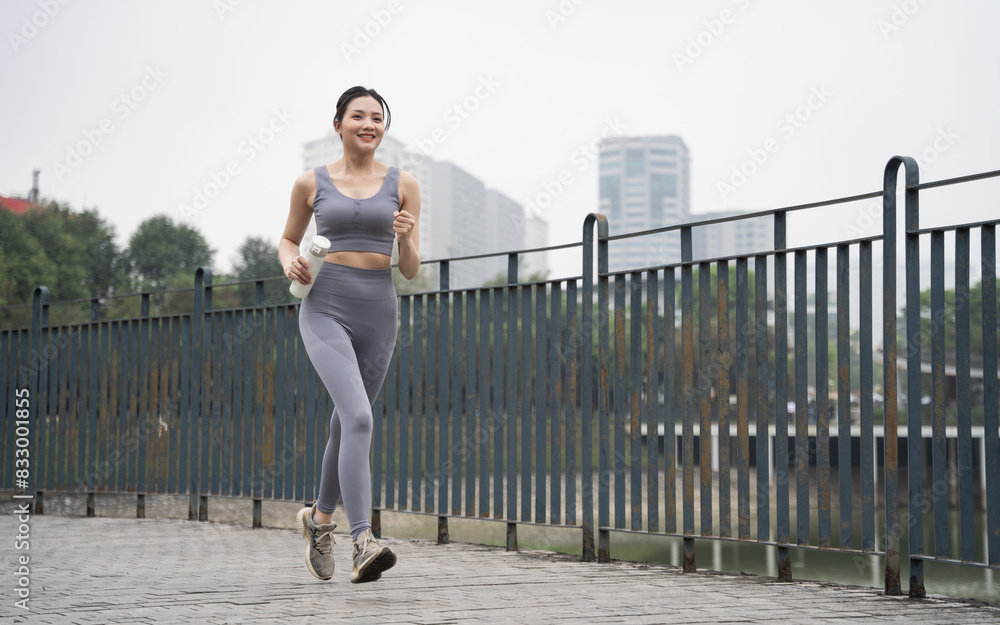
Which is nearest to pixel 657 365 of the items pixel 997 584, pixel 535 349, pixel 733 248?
pixel 535 349

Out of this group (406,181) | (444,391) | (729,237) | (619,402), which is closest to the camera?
(406,181)

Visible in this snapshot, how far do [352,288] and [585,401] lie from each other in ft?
5.64

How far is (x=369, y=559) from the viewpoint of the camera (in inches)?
144

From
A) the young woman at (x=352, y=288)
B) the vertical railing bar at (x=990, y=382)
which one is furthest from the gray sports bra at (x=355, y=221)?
the vertical railing bar at (x=990, y=382)

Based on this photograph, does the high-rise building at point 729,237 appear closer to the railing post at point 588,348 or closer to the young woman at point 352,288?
the railing post at point 588,348

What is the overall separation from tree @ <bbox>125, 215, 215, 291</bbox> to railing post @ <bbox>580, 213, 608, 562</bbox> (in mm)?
51014

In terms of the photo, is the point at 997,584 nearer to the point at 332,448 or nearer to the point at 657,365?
the point at 657,365

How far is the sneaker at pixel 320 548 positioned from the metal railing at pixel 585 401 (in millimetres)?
1501

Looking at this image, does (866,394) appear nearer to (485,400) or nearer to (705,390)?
(705,390)

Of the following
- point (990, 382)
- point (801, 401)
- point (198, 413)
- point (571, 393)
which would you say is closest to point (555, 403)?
point (571, 393)

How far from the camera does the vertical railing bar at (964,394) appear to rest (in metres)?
3.62

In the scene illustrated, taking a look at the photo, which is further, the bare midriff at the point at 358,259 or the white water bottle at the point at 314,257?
the bare midriff at the point at 358,259

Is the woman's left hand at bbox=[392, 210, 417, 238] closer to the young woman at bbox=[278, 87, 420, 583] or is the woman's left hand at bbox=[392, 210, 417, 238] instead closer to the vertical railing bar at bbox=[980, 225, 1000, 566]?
the young woman at bbox=[278, 87, 420, 583]

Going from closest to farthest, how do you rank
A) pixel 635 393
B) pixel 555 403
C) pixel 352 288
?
pixel 352 288
pixel 635 393
pixel 555 403
